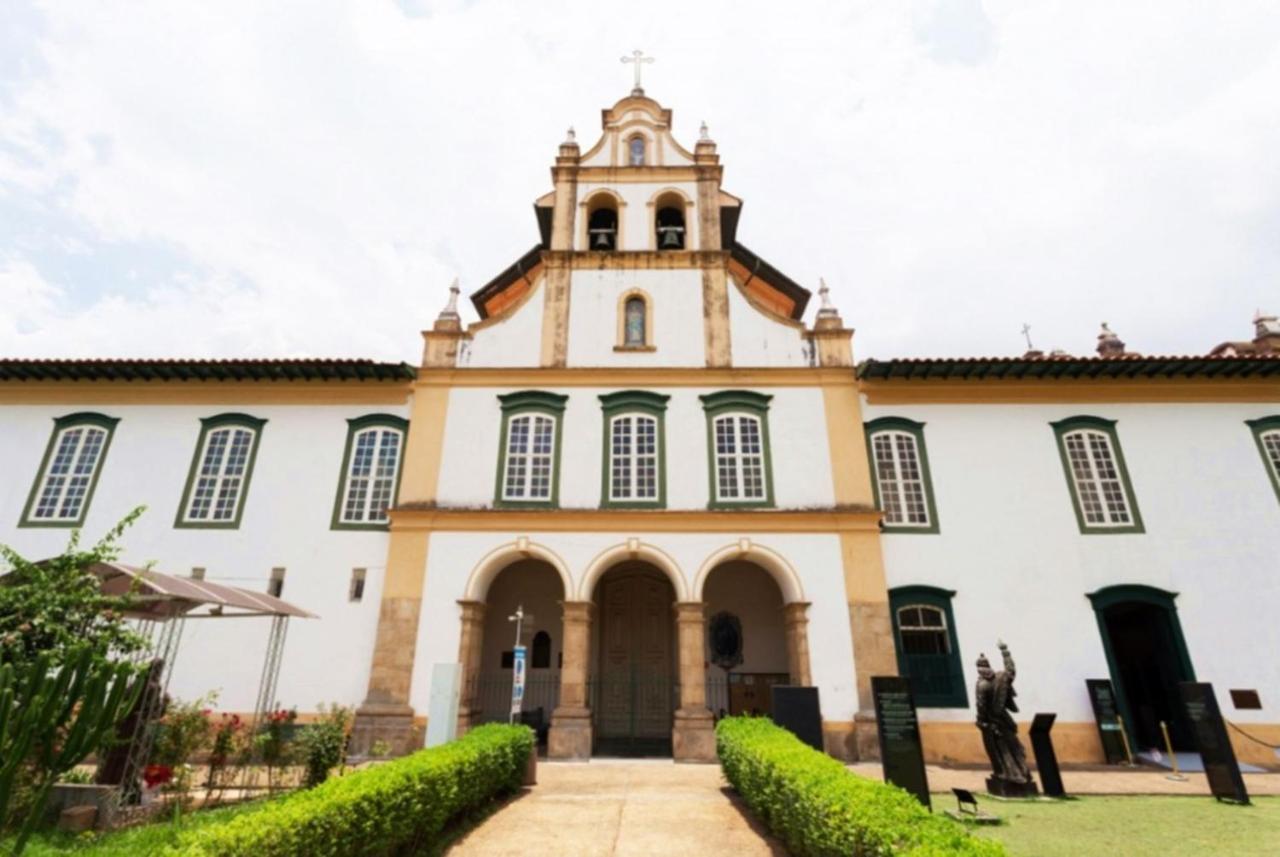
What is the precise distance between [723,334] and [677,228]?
14.0 ft

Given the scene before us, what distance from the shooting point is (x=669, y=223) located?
2080 cm

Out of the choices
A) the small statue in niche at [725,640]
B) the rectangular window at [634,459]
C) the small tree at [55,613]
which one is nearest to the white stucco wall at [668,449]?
the rectangular window at [634,459]

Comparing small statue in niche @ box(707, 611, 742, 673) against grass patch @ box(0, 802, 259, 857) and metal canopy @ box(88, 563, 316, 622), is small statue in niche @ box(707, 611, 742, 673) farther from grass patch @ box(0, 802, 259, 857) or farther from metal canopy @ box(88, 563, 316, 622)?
grass patch @ box(0, 802, 259, 857)

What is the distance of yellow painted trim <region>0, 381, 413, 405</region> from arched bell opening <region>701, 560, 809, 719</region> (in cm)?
1049

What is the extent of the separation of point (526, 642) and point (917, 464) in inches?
457

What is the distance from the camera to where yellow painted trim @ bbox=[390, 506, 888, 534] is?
51.6 ft

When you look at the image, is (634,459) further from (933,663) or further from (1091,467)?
(1091,467)

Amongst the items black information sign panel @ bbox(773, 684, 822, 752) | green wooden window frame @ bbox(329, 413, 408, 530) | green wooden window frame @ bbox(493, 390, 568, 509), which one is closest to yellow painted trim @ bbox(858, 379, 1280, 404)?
green wooden window frame @ bbox(493, 390, 568, 509)

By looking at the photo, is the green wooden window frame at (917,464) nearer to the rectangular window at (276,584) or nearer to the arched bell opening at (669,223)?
the arched bell opening at (669,223)

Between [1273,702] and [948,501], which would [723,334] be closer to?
[948,501]

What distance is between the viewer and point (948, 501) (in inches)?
642

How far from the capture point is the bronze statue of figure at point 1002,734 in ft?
35.1

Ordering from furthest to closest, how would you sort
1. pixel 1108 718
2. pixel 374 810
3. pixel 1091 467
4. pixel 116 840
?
pixel 1091 467
pixel 1108 718
pixel 116 840
pixel 374 810

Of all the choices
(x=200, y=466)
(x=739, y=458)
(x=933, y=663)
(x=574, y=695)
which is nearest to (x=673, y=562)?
(x=739, y=458)
